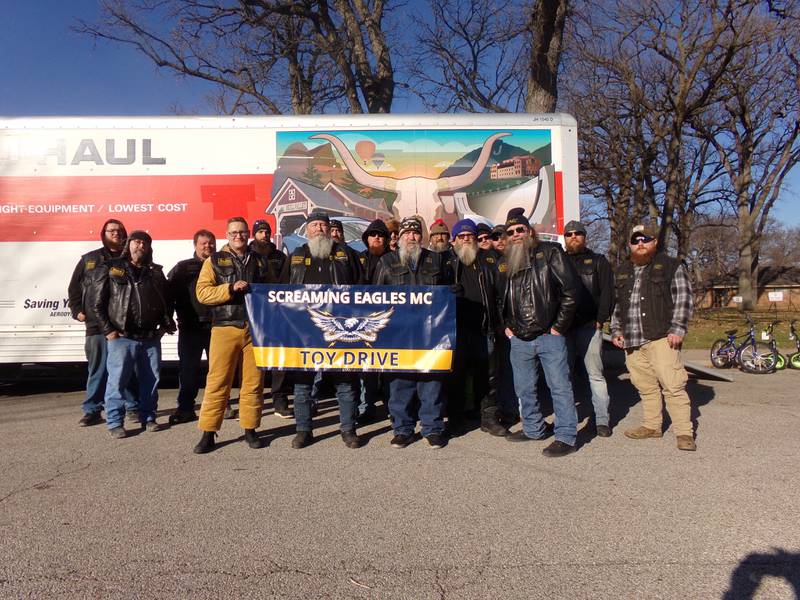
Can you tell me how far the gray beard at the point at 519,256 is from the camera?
446 centimetres

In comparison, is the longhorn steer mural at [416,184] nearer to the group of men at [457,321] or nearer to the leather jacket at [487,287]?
the group of men at [457,321]

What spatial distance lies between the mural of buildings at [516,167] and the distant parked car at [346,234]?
1.66 meters

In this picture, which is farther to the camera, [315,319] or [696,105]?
[696,105]

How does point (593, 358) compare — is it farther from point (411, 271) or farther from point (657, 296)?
point (411, 271)

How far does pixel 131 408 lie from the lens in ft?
17.9

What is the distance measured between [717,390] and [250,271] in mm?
6237

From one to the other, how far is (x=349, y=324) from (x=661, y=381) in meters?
2.74

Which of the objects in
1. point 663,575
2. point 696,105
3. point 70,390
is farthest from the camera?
point 696,105

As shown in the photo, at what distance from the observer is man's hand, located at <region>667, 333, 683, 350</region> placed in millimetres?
4512

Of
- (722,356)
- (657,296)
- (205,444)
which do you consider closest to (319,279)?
(205,444)

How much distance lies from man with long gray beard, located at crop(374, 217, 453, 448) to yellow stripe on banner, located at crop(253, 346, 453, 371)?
0.13m

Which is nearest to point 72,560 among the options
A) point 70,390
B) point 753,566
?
point 753,566

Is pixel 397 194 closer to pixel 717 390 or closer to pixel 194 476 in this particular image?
pixel 194 476

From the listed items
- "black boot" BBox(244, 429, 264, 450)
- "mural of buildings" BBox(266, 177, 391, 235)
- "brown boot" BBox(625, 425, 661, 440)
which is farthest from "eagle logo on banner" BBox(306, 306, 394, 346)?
"brown boot" BBox(625, 425, 661, 440)
